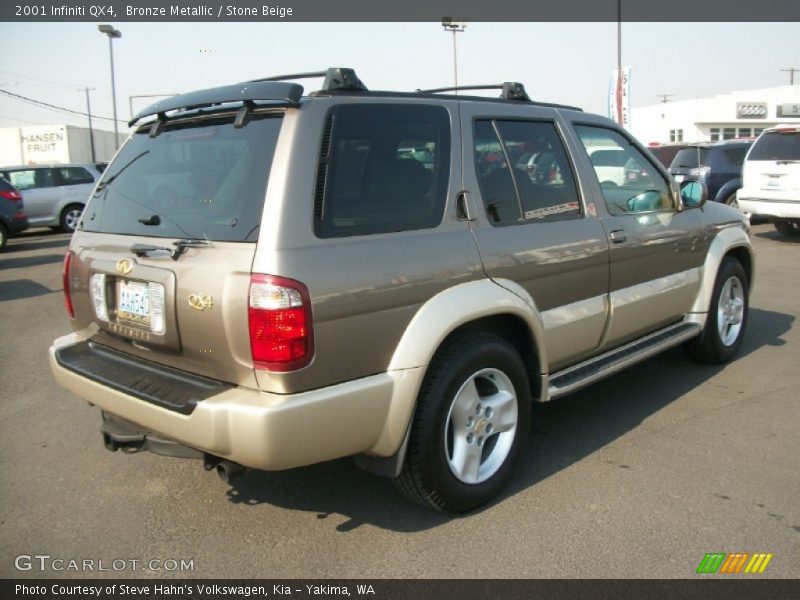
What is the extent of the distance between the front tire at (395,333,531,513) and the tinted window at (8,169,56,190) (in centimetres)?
1665

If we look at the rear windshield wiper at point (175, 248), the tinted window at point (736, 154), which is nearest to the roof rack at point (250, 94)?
the rear windshield wiper at point (175, 248)

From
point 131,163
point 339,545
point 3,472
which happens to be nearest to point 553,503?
point 339,545

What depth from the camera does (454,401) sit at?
3.10 metres

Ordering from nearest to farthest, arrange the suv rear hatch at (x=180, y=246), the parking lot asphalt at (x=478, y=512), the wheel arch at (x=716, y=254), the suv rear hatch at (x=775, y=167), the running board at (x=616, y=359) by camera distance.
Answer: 1. the suv rear hatch at (x=180, y=246)
2. the parking lot asphalt at (x=478, y=512)
3. the running board at (x=616, y=359)
4. the wheel arch at (x=716, y=254)
5. the suv rear hatch at (x=775, y=167)

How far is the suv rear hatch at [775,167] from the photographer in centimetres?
1140

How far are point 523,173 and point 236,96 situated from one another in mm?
1591

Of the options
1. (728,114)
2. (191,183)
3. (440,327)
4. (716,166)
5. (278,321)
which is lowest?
(440,327)

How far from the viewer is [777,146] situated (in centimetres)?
1182

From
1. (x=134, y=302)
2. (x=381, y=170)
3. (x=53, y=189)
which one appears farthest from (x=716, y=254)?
(x=53, y=189)

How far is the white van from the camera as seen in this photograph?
11406 millimetres

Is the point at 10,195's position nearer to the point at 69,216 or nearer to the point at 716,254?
the point at 69,216

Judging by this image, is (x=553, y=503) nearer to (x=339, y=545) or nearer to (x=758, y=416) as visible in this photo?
(x=339, y=545)

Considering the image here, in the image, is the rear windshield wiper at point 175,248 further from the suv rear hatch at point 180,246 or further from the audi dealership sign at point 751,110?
the audi dealership sign at point 751,110

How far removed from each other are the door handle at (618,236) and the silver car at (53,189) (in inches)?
614
